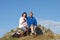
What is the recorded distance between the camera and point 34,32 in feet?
→ 65.9

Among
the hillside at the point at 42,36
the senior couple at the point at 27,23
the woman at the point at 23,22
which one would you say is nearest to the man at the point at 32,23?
the senior couple at the point at 27,23

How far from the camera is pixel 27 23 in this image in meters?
20.6

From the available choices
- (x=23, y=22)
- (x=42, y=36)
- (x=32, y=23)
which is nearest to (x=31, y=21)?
(x=32, y=23)

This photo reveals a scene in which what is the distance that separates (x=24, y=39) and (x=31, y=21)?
2.05 meters

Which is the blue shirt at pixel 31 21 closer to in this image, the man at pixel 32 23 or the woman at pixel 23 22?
the man at pixel 32 23

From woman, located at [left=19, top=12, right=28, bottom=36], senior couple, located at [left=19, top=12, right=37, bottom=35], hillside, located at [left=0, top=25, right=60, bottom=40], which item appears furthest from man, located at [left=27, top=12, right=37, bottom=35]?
hillside, located at [left=0, top=25, right=60, bottom=40]

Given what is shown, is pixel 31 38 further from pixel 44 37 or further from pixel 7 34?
pixel 7 34

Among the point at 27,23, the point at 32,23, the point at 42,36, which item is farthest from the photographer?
the point at 27,23

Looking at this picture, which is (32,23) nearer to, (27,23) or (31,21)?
(31,21)

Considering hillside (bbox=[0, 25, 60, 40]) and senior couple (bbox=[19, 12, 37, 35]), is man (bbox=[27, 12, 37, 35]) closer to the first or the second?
senior couple (bbox=[19, 12, 37, 35])

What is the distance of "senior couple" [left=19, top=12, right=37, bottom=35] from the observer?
2010 cm

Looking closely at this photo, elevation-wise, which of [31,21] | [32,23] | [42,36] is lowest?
[42,36]

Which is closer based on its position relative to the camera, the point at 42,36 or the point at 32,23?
the point at 42,36

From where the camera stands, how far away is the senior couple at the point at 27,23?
20.1m
